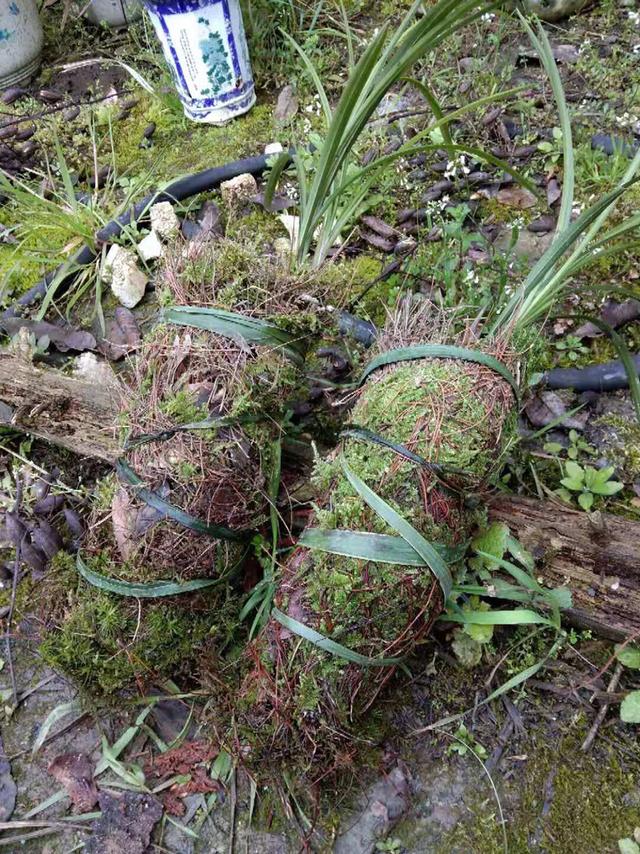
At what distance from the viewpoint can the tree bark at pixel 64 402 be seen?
184 centimetres

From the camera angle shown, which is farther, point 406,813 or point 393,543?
point 406,813

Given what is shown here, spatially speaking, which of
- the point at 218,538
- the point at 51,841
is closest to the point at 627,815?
the point at 218,538

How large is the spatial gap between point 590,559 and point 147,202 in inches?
78.7

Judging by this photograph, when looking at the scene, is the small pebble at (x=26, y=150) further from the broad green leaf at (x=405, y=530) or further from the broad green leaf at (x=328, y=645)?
the broad green leaf at (x=328, y=645)

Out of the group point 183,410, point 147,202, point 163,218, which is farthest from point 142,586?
point 147,202

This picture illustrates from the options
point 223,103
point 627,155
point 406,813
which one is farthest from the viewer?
point 223,103

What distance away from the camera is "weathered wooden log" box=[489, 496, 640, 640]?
1.58 m

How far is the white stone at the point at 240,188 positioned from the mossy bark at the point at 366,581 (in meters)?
1.34

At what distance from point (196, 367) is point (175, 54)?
1.72 metres

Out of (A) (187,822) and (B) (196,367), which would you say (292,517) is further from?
(A) (187,822)

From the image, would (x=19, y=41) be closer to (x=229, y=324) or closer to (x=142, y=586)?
(x=229, y=324)

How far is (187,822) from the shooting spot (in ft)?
5.09

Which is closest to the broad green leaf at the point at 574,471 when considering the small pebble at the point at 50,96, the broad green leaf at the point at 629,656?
the broad green leaf at the point at 629,656

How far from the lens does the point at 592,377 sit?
6.68 feet
